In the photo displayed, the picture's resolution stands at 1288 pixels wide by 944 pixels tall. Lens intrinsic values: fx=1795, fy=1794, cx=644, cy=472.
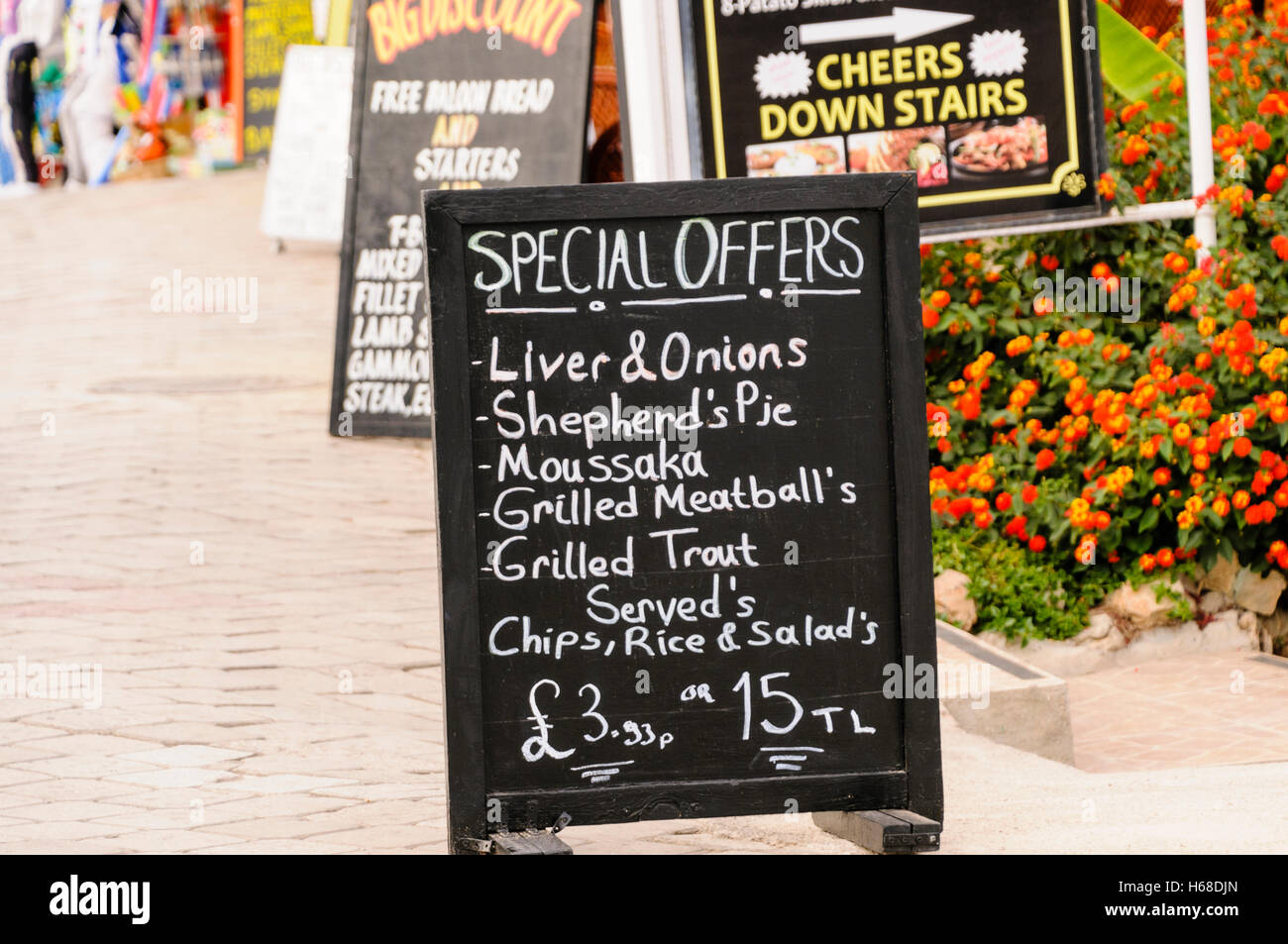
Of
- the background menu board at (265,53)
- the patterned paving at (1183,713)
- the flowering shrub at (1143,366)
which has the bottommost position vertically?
the patterned paving at (1183,713)

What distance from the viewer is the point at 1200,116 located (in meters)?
6.62

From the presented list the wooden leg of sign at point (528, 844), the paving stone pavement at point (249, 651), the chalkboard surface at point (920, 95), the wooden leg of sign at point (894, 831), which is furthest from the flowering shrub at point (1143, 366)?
the wooden leg of sign at point (528, 844)

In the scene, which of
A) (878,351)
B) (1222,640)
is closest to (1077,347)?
(1222,640)

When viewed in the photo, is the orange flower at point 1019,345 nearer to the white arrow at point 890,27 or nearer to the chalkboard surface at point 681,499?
the white arrow at point 890,27

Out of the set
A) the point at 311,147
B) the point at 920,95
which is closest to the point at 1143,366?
the point at 920,95

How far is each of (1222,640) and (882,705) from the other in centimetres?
311

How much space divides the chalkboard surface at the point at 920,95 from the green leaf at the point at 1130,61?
706 millimetres

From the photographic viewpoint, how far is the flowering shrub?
6.38m

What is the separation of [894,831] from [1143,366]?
3.22m

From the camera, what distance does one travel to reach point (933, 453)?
7.20 m

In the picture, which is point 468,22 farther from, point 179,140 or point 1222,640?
point 179,140

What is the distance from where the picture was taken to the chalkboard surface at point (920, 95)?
6.61 meters

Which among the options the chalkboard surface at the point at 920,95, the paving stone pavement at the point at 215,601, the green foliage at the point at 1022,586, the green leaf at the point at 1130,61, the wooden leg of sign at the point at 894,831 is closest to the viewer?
the wooden leg of sign at the point at 894,831

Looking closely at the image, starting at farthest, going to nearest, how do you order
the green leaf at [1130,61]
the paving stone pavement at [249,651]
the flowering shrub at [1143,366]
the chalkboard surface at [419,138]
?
the chalkboard surface at [419,138] → the green leaf at [1130,61] → the flowering shrub at [1143,366] → the paving stone pavement at [249,651]
